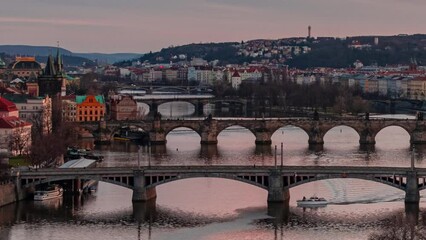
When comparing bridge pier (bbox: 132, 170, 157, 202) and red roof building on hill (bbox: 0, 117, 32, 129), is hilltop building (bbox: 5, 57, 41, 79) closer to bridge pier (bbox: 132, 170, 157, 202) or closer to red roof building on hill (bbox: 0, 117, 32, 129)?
red roof building on hill (bbox: 0, 117, 32, 129)

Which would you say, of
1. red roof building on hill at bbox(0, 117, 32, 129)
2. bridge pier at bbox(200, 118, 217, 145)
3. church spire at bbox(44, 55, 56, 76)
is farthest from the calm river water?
church spire at bbox(44, 55, 56, 76)

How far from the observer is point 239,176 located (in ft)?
122

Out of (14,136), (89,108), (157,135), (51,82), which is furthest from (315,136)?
(14,136)

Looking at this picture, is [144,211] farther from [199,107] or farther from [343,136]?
[199,107]

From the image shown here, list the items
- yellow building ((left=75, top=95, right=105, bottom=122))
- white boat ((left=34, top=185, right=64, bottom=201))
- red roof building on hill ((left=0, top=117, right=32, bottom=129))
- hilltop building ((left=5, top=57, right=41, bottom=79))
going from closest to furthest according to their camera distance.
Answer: white boat ((left=34, top=185, right=64, bottom=201)) → red roof building on hill ((left=0, top=117, right=32, bottom=129)) → yellow building ((left=75, top=95, right=105, bottom=122)) → hilltop building ((left=5, top=57, right=41, bottom=79))

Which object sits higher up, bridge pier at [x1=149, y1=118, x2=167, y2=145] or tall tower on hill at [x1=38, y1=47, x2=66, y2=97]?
tall tower on hill at [x1=38, y1=47, x2=66, y2=97]

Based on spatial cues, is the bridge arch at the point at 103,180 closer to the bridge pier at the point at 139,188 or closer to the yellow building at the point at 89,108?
the bridge pier at the point at 139,188

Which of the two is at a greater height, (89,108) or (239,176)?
(89,108)

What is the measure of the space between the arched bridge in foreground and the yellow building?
29670mm

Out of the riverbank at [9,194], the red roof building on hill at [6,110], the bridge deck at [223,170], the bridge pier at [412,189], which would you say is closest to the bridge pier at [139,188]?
the bridge deck at [223,170]

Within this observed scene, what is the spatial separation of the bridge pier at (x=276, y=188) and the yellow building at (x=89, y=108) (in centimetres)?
3142

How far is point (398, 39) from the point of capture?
184m

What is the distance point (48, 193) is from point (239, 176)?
5892mm

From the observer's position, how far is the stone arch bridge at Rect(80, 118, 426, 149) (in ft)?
196
